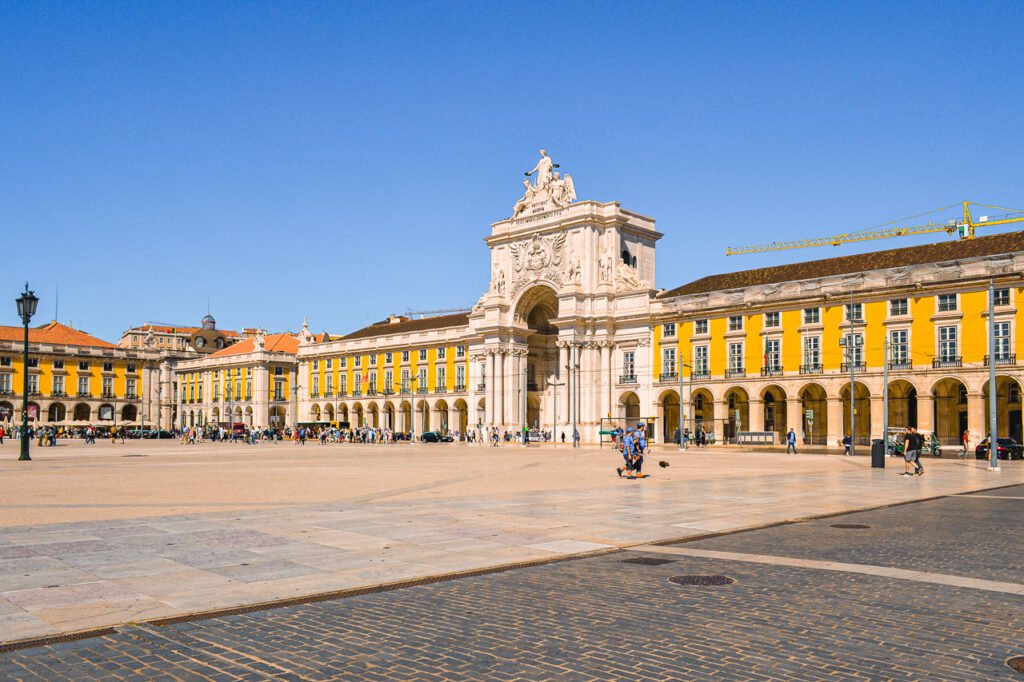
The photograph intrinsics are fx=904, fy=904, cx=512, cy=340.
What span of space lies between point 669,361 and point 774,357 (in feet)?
33.9

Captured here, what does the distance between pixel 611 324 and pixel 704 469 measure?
47.0 m

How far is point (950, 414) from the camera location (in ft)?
201

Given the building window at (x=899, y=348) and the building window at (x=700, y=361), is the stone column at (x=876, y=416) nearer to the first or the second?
the building window at (x=899, y=348)

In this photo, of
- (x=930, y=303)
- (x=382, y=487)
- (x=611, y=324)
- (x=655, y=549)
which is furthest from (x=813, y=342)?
→ (x=655, y=549)

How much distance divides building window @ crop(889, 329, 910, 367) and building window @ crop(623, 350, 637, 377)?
2301 cm

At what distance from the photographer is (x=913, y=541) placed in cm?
1355

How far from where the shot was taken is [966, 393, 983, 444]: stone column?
55281 millimetres

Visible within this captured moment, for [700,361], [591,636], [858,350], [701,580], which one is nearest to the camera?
[591,636]

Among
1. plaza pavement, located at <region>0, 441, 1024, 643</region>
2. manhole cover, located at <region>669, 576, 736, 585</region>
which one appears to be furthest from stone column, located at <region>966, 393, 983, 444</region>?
manhole cover, located at <region>669, 576, 736, 585</region>

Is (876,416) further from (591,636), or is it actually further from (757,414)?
(591,636)

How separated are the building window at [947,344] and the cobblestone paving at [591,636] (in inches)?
2112

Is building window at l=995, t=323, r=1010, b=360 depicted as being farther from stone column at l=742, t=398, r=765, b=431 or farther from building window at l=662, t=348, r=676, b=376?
building window at l=662, t=348, r=676, b=376

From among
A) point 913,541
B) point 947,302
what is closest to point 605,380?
point 947,302

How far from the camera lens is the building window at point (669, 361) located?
75.2m
